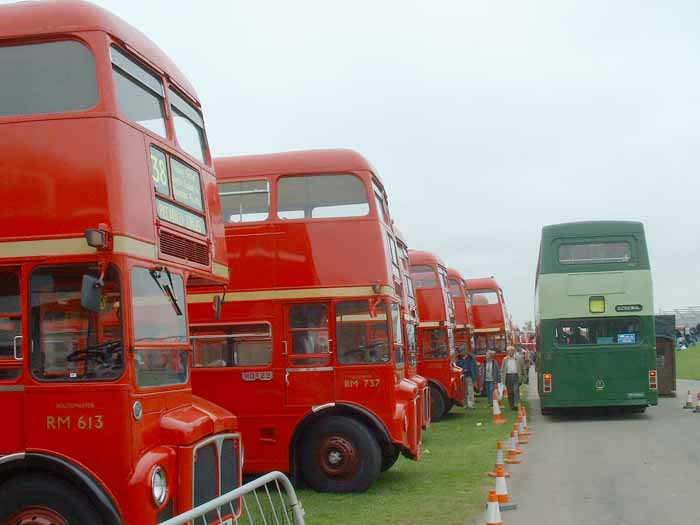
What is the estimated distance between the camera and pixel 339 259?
1231 cm

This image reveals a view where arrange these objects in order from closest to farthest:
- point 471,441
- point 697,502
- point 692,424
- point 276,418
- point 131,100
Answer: point 131,100 < point 697,502 < point 276,418 < point 471,441 < point 692,424

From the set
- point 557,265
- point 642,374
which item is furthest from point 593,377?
point 557,265

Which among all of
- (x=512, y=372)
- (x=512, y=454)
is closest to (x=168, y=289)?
(x=512, y=454)

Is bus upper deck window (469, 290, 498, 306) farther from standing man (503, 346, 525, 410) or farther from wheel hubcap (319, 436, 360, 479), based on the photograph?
wheel hubcap (319, 436, 360, 479)

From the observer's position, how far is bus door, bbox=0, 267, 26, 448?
6848 mm

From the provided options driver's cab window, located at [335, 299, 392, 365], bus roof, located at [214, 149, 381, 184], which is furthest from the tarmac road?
bus roof, located at [214, 149, 381, 184]

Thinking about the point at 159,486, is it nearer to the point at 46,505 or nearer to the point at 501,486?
the point at 46,505

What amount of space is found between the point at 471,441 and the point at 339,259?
6.67 meters

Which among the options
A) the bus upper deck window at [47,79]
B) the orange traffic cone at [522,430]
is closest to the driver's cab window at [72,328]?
the bus upper deck window at [47,79]

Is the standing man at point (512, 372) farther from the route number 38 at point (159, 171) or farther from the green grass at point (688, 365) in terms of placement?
the green grass at point (688, 365)

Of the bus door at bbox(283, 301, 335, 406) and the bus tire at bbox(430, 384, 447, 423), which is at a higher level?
the bus door at bbox(283, 301, 335, 406)

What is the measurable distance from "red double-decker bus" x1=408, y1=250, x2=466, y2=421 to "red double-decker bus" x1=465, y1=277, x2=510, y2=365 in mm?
10411

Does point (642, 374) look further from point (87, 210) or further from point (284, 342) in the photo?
point (87, 210)

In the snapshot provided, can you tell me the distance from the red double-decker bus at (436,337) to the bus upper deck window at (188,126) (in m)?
14.1
